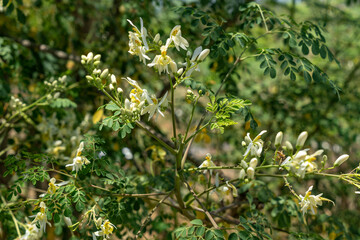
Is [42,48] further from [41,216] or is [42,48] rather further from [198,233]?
[198,233]

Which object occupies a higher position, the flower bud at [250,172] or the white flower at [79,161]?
the flower bud at [250,172]

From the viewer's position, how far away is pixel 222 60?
2012 millimetres

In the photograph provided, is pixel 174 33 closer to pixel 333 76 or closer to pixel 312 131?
pixel 312 131

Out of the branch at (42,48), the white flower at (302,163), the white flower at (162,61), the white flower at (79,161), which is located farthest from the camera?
the branch at (42,48)

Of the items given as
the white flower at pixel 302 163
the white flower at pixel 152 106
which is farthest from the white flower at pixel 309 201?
the white flower at pixel 152 106

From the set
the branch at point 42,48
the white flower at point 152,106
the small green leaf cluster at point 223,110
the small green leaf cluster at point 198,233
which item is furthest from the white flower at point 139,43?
the branch at point 42,48

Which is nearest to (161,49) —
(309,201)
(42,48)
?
(309,201)

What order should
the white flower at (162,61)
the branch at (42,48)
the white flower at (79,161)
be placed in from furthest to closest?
1. the branch at (42,48)
2. the white flower at (79,161)
3. the white flower at (162,61)

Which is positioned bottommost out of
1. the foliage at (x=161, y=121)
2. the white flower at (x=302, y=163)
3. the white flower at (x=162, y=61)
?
the foliage at (x=161, y=121)

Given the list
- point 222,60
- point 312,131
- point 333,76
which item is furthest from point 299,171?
point 333,76

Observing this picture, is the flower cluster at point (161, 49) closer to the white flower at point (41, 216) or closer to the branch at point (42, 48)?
the white flower at point (41, 216)

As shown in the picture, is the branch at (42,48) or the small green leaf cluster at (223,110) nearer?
the small green leaf cluster at (223,110)

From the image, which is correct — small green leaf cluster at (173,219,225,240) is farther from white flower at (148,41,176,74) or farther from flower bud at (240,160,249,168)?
white flower at (148,41,176,74)

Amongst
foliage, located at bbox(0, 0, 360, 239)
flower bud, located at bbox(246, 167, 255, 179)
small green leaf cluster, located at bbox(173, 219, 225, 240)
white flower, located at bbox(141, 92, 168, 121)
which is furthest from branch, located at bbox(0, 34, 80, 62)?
flower bud, located at bbox(246, 167, 255, 179)
